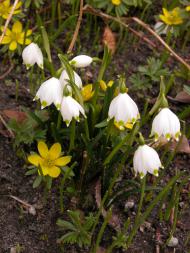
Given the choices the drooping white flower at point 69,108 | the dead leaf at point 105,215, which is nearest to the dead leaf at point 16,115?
the dead leaf at point 105,215

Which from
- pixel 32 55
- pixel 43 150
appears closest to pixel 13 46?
pixel 32 55

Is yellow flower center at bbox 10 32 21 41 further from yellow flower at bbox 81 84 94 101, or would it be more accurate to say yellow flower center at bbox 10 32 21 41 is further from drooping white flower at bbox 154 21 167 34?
drooping white flower at bbox 154 21 167 34

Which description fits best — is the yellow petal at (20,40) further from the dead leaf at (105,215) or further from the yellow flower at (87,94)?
the dead leaf at (105,215)

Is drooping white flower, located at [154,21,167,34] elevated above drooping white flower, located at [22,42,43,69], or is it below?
below

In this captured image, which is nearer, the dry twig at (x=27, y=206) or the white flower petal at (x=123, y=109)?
the white flower petal at (x=123, y=109)

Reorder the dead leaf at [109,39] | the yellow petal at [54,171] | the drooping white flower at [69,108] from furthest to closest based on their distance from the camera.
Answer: the dead leaf at [109,39] → the yellow petal at [54,171] → the drooping white flower at [69,108]

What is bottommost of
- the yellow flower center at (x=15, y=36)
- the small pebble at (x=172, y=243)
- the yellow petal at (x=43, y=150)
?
the small pebble at (x=172, y=243)

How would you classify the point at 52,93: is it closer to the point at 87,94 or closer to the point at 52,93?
the point at 52,93

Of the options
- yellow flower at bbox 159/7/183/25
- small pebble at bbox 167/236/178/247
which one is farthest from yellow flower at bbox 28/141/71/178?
yellow flower at bbox 159/7/183/25

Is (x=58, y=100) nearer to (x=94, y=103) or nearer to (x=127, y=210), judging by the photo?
(x=94, y=103)
